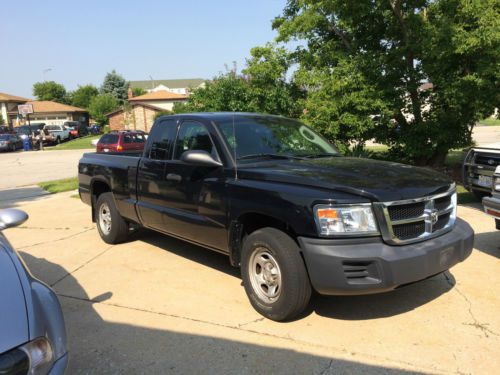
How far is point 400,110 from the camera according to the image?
11539 mm

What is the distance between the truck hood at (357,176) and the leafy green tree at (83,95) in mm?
95501

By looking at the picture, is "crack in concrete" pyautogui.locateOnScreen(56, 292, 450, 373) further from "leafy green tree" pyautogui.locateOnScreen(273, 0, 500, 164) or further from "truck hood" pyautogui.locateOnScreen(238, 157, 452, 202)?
"leafy green tree" pyautogui.locateOnScreen(273, 0, 500, 164)

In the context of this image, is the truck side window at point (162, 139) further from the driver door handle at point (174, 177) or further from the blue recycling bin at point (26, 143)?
the blue recycling bin at point (26, 143)

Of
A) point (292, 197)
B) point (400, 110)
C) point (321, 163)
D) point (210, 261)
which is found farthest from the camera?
point (400, 110)

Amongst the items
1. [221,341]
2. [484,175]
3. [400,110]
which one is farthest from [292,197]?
[400,110]

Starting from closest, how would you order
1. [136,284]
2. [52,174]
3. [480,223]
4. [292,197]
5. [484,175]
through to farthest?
[292,197] < [136,284] < [480,223] < [484,175] < [52,174]

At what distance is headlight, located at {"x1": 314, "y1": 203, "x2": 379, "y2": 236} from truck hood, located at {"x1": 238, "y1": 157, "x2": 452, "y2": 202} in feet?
0.40

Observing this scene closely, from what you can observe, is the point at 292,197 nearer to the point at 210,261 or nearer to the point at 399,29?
the point at 210,261

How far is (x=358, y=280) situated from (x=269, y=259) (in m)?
0.85

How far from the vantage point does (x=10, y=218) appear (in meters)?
3.29

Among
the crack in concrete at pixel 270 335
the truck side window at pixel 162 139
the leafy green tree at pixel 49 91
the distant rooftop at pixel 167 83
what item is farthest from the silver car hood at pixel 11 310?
the distant rooftop at pixel 167 83

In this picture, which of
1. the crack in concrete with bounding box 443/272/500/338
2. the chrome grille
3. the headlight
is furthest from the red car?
the headlight

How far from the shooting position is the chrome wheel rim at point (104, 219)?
6.68m

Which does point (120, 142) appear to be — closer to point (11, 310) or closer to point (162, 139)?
point (162, 139)
